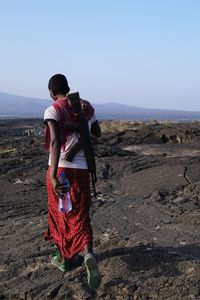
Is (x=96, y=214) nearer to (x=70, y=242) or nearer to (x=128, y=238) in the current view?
(x=128, y=238)

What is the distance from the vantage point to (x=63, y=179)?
4.58 metres

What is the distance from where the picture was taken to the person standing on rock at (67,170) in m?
4.48

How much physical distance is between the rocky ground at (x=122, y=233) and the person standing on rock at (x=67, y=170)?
1.13 ft

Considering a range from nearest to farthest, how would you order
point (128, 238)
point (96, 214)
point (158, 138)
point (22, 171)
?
point (128, 238), point (96, 214), point (22, 171), point (158, 138)

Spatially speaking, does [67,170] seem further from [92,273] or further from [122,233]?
[122,233]

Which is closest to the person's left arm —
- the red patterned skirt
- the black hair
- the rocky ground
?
the red patterned skirt

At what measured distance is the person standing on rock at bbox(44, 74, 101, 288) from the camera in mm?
4477

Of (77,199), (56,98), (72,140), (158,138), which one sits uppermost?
(56,98)

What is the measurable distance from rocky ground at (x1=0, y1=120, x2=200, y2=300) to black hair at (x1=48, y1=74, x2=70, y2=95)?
1611 mm

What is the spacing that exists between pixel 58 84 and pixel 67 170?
0.76m

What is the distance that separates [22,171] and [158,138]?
991 cm

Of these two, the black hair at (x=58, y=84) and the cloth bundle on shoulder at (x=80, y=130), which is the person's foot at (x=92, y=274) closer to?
the cloth bundle on shoulder at (x=80, y=130)

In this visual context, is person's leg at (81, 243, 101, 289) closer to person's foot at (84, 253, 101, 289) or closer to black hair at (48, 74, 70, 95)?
person's foot at (84, 253, 101, 289)

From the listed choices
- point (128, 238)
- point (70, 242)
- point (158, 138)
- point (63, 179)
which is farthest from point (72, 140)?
point (158, 138)
